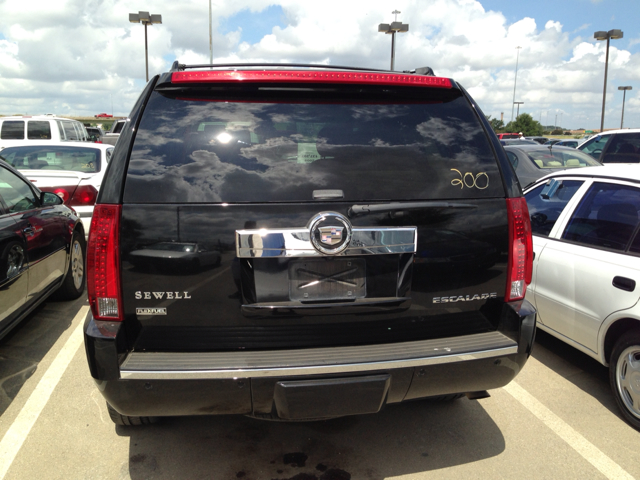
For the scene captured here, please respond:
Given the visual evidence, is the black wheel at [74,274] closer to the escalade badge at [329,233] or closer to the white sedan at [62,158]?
the white sedan at [62,158]

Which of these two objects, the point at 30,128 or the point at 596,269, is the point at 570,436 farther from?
the point at 30,128

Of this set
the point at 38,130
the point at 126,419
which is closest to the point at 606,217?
the point at 126,419

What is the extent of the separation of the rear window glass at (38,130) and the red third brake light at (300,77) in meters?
15.5

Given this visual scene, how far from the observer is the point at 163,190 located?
230cm

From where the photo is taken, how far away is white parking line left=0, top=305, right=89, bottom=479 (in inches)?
120

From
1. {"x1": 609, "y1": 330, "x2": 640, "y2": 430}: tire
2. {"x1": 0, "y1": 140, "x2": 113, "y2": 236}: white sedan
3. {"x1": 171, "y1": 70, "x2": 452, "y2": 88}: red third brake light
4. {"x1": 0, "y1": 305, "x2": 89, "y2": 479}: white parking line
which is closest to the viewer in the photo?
{"x1": 171, "y1": 70, "x2": 452, "y2": 88}: red third brake light

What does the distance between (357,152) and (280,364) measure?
104 centimetres

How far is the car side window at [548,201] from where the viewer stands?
14.5 feet

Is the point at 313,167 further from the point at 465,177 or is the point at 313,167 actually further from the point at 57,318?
the point at 57,318

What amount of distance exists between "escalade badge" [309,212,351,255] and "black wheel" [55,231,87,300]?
167 inches

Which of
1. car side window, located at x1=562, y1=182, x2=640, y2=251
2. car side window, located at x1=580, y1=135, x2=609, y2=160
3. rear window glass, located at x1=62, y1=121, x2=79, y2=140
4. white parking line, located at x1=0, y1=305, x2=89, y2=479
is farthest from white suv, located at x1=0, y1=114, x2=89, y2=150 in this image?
car side window, located at x1=562, y1=182, x2=640, y2=251

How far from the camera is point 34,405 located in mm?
3574

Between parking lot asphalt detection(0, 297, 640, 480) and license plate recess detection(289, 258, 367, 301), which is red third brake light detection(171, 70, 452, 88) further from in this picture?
parking lot asphalt detection(0, 297, 640, 480)

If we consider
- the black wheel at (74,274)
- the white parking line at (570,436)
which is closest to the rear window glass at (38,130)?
the black wheel at (74,274)
